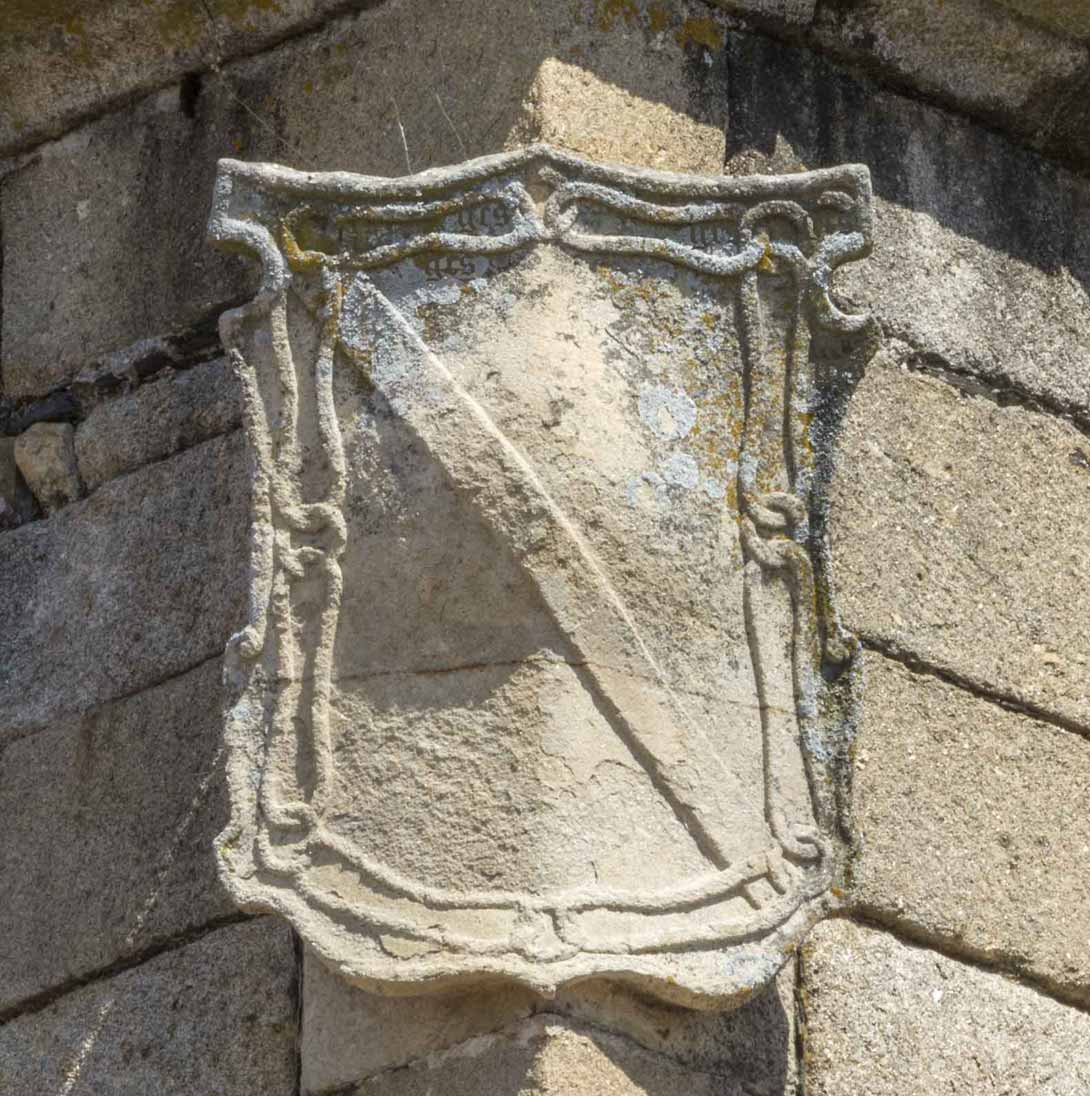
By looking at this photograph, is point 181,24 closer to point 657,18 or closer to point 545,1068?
point 657,18

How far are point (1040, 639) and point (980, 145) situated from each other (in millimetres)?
874

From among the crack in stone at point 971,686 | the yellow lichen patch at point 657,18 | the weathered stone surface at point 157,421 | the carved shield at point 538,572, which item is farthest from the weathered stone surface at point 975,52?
the weathered stone surface at point 157,421

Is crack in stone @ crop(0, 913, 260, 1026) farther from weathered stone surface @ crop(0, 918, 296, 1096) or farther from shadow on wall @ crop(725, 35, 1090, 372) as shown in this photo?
shadow on wall @ crop(725, 35, 1090, 372)

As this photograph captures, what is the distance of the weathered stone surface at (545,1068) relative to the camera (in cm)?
350

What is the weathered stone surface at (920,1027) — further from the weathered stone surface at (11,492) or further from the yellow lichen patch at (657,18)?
the weathered stone surface at (11,492)

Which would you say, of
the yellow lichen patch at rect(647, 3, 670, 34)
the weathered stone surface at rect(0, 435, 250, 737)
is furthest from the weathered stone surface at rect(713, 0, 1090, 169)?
the weathered stone surface at rect(0, 435, 250, 737)

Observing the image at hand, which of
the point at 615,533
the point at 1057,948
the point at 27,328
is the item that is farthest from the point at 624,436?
the point at 27,328

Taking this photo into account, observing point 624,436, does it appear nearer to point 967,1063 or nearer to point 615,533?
point 615,533

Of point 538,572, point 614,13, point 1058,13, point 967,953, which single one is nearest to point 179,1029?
point 538,572

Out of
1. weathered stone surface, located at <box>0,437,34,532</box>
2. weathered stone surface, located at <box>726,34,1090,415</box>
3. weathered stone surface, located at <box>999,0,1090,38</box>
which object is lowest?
weathered stone surface, located at <box>0,437,34,532</box>

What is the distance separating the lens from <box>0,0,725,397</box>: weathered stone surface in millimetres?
4152

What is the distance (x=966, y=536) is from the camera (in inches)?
173

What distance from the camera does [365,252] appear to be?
380cm

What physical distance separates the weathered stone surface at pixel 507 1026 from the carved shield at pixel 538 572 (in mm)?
93
